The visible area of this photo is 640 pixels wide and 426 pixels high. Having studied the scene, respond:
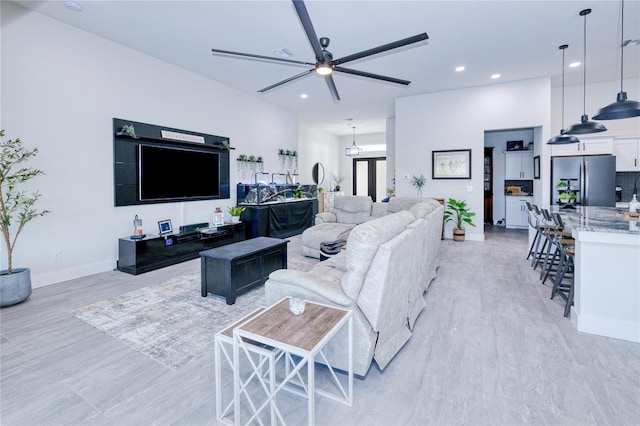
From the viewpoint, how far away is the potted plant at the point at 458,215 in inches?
250

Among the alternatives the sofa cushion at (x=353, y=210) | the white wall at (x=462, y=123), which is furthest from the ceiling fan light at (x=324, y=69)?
the white wall at (x=462, y=123)

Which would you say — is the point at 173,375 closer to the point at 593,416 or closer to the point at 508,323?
the point at 593,416

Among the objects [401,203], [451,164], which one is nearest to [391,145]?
[451,164]

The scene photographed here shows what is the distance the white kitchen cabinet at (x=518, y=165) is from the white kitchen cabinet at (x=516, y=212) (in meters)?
0.55

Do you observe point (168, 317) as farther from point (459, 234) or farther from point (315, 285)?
point (459, 234)

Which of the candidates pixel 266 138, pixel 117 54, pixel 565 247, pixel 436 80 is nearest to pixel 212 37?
pixel 117 54

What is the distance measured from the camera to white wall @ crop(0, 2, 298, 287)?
11.4ft

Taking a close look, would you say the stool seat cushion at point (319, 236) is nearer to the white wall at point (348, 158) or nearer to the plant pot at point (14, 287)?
the plant pot at point (14, 287)

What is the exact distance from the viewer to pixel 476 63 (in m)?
5.04

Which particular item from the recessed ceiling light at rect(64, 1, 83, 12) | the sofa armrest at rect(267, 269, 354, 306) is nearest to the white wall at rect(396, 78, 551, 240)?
the sofa armrest at rect(267, 269, 354, 306)

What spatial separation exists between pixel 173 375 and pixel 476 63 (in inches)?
234

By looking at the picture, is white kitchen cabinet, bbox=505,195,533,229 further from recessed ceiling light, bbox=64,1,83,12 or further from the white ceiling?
recessed ceiling light, bbox=64,1,83,12

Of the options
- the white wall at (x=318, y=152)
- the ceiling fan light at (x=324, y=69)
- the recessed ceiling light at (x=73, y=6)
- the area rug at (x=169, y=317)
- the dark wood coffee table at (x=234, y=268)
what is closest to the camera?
the area rug at (x=169, y=317)

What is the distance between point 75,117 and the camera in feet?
12.9
